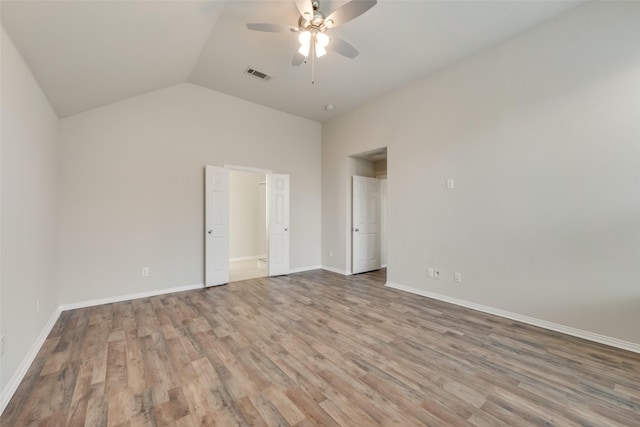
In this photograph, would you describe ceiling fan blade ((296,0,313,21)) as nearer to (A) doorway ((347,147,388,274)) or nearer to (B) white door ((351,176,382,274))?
(A) doorway ((347,147,388,274))

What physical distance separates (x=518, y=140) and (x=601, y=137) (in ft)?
2.22

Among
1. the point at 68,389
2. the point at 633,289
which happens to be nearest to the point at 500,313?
the point at 633,289

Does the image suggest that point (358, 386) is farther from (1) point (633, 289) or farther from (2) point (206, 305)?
(1) point (633, 289)

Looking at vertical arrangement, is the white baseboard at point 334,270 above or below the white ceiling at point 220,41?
below

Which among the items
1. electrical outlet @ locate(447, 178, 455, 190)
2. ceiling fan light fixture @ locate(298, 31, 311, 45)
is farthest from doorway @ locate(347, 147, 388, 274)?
ceiling fan light fixture @ locate(298, 31, 311, 45)

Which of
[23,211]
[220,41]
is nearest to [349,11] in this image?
[220,41]

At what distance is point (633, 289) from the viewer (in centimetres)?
241

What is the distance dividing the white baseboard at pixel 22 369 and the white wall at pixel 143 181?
995 millimetres

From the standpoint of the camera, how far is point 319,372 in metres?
2.04

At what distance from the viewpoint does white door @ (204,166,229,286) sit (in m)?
4.42

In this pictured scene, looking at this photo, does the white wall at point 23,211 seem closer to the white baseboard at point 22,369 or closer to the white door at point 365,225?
the white baseboard at point 22,369

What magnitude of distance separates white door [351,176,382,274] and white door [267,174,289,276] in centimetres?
140

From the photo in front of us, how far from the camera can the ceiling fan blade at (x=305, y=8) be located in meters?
2.47

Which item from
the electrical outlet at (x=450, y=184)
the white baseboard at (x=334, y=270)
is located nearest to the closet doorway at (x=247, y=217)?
the white baseboard at (x=334, y=270)
